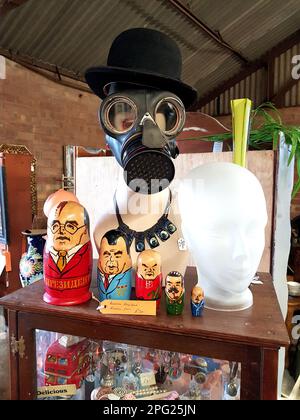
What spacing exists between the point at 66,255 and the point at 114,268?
100 millimetres

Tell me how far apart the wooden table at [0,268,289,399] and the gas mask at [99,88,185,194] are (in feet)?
Result: 0.92

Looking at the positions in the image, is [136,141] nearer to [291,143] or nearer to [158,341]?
[158,341]

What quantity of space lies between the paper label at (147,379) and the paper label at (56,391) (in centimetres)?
16

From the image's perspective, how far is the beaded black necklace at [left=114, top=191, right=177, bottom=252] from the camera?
2.56 feet

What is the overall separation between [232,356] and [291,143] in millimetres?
764

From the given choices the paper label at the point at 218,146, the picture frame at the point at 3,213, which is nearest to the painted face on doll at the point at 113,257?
the paper label at the point at 218,146

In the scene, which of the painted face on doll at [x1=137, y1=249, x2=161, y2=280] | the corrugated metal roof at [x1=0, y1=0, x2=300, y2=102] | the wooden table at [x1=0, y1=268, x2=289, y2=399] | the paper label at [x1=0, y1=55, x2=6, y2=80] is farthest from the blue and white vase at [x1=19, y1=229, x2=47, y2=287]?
the paper label at [x1=0, y1=55, x2=6, y2=80]

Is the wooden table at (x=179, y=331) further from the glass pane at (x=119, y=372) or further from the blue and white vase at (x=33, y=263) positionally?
the blue and white vase at (x=33, y=263)

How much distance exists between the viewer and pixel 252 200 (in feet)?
2.04

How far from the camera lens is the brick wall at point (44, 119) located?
298 centimetres

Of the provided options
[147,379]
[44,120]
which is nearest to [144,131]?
[147,379]

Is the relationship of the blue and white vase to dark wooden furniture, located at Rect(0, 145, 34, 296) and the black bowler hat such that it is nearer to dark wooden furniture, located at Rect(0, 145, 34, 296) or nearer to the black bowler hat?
the black bowler hat

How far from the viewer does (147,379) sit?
0.74m

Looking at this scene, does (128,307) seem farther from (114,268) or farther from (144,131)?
(144,131)
